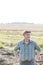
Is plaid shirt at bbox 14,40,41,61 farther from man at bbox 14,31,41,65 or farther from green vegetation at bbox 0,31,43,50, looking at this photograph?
green vegetation at bbox 0,31,43,50

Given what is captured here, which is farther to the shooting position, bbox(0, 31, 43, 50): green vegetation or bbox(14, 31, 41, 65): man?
bbox(0, 31, 43, 50): green vegetation

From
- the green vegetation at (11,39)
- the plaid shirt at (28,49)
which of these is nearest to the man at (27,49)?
the plaid shirt at (28,49)

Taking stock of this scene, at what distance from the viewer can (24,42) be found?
9.18m

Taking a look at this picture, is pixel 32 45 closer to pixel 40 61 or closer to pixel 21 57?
pixel 21 57

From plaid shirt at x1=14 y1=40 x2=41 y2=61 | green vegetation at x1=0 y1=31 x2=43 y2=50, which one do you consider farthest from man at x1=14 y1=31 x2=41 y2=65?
green vegetation at x1=0 y1=31 x2=43 y2=50

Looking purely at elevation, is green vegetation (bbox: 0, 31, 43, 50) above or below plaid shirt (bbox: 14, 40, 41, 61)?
below

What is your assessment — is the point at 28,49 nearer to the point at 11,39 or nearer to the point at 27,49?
the point at 27,49

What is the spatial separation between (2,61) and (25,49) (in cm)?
677

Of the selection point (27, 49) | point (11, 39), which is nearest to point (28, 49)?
point (27, 49)

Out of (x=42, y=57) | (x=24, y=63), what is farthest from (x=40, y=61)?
(x=24, y=63)

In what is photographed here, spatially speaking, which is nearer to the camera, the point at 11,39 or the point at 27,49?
the point at 27,49

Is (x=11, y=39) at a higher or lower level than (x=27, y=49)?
lower

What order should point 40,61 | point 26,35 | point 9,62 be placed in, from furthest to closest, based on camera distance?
point 40,61
point 9,62
point 26,35

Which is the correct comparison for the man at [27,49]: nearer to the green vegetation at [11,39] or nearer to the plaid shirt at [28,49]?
the plaid shirt at [28,49]
